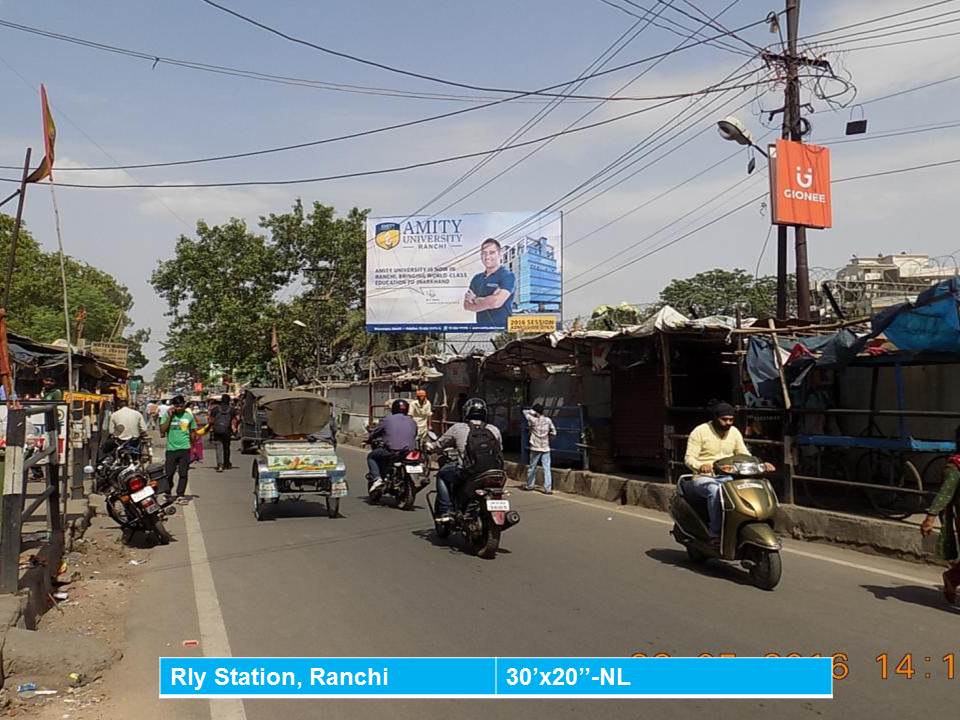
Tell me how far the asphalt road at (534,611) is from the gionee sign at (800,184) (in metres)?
7.63

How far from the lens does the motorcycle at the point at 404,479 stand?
477 inches

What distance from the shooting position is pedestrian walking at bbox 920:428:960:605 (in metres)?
6.16

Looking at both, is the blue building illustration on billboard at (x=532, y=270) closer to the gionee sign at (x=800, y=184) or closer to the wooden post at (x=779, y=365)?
the gionee sign at (x=800, y=184)

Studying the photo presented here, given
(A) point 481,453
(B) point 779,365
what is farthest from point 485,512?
(B) point 779,365

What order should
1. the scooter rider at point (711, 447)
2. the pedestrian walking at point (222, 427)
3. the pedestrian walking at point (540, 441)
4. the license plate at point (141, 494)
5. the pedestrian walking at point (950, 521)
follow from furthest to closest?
the pedestrian walking at point (222, 427) < the pedestrian walking at point (540, 441) < the license plate at point (141, 494) < the scooter rider at point (711, 447) < the pedestrian walking at point (950, 521)

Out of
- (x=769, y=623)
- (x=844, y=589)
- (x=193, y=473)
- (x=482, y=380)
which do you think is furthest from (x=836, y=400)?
(x=193, y=473)

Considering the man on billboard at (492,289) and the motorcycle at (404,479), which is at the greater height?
the man on billboard at (492,289)

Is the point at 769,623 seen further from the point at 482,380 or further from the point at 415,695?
the point at 482,380

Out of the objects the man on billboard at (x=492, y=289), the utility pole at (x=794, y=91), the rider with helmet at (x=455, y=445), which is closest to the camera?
the rider with helmet at (x=455, y=445)

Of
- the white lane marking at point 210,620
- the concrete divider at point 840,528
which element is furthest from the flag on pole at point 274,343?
the white lane marking at point 210,620

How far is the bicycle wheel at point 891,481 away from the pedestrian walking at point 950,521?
10.2 feet

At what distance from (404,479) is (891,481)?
6.74m

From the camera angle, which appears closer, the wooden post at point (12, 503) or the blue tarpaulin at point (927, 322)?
the wooden post at point (12, 503)

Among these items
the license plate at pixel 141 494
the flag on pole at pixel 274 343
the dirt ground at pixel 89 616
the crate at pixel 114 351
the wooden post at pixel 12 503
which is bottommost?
the dirt ground at pixel 89 616
